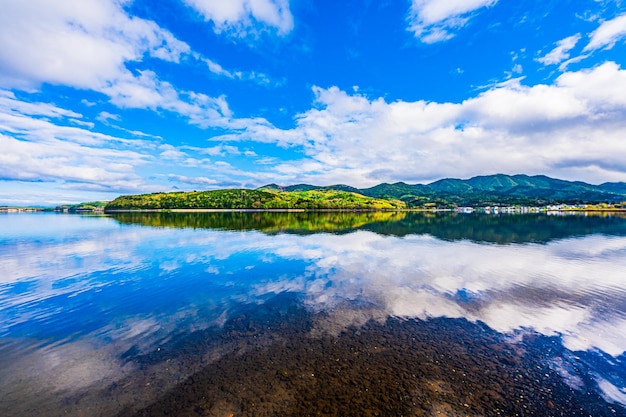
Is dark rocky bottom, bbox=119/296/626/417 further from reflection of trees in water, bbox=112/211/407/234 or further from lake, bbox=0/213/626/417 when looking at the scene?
reflection of trees in water, bbox=112/211/407/234

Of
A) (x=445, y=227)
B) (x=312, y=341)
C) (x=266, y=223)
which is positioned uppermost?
(x=312, y=341)

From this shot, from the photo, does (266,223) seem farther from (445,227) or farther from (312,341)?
(312,341)

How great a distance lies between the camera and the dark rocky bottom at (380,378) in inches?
409

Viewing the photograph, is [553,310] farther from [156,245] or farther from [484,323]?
[156,245]

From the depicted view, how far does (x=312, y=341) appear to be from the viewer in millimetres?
15555

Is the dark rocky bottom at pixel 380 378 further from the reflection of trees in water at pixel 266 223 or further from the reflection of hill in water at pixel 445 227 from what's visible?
the reflection of trees in water at pixel 266 223

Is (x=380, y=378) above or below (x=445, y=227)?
above

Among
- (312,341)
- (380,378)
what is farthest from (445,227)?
(380,378)

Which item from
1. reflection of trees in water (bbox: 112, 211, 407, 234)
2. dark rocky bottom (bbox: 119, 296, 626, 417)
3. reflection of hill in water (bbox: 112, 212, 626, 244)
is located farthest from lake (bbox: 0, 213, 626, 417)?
reflection of trees in water (bbox: 112, 211, 407, 234)

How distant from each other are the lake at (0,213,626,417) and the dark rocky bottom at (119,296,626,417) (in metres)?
0.07

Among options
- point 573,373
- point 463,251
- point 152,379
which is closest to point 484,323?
point 573,373

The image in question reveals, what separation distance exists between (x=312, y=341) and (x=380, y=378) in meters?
4.54

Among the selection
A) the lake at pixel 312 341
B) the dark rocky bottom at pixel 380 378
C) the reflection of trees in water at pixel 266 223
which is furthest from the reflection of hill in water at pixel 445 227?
the dark rocky bottom at pixel 380 378

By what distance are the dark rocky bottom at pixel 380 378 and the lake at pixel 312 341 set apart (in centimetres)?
7
